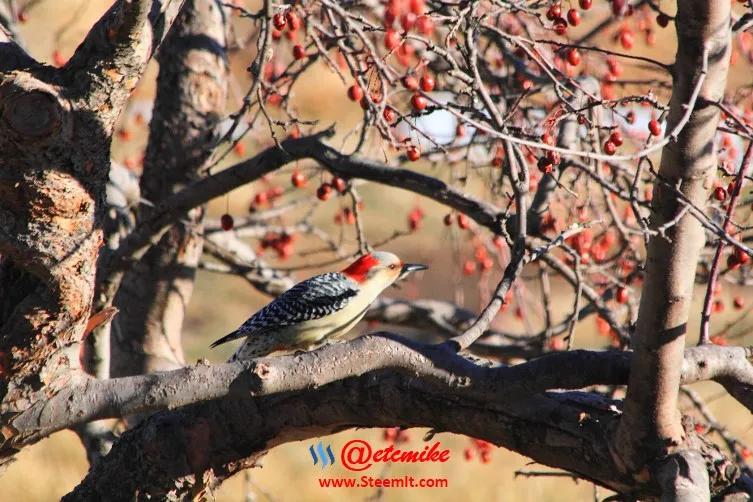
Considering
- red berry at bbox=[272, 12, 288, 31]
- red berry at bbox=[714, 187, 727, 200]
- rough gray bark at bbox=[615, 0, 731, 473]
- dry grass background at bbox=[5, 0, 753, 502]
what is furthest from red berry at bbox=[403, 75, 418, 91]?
dry grass background at bbox=[5, 0, 753, 502]

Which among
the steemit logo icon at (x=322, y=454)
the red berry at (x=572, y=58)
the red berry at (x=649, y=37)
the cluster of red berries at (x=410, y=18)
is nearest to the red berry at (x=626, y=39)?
the red berry at (x=649, y=37)

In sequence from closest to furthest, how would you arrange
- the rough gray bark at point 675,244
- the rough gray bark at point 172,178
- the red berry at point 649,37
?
the rough gray bark at point 675,244
the rough gray bark at point 172,178
the red berry at point 649,37

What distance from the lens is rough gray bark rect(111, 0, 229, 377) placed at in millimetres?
4918

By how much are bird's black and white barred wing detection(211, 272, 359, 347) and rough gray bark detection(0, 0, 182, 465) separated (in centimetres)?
202

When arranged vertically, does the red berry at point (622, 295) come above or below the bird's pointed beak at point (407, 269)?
below

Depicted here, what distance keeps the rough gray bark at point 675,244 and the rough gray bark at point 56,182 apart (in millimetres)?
1634

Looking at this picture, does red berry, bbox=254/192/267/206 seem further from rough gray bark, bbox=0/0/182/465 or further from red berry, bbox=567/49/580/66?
rough gray bark, bbox=0/0/182/465

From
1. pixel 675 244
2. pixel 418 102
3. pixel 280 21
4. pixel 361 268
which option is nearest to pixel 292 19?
pixel 280 21

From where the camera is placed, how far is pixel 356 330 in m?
11.9

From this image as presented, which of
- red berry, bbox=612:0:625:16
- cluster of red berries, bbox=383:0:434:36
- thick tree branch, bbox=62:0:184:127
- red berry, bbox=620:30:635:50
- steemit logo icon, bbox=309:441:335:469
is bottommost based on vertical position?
steemit logo icon, bbox=309:441:335:469

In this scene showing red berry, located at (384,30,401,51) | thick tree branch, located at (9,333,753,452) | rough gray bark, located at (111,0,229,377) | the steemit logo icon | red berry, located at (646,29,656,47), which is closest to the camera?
thick tree branch, located at (9,333,753,452)

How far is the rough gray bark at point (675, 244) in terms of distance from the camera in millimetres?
1976

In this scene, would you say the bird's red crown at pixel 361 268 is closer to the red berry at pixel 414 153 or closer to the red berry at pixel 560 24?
the red berry at pixel 414 153

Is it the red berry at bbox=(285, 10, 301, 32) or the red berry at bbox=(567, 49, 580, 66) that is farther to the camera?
the red berry at bbox=(567, 49, 580, 66)
